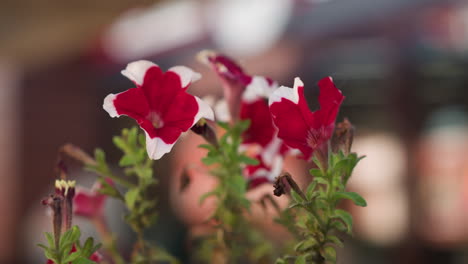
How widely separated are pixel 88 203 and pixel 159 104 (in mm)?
180

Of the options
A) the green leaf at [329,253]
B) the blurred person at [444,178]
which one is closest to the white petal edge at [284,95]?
the green leaf at [329,253]

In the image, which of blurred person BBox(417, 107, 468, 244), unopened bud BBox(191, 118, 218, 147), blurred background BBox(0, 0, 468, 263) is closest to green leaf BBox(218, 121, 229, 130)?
unopened bud BBox(191, 118, 218, 147)

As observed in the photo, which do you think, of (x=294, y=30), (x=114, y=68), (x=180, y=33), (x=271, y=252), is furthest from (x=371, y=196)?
(x=271, y=252)

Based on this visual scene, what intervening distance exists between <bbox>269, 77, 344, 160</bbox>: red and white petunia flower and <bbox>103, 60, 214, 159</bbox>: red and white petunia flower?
0.16 ft

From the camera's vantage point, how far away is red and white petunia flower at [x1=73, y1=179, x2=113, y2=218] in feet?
1.73

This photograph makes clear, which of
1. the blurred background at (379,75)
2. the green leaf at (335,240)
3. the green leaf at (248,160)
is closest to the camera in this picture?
the green leaf at (335,240)

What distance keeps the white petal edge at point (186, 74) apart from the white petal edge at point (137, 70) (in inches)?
0.7

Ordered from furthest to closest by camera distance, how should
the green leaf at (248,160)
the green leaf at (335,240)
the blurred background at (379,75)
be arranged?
the blurred background at (379,75) → the green leaf at (248,160) → the green leaf at (335,240)

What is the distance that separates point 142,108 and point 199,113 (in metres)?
0.05

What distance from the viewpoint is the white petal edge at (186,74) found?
1.32ft

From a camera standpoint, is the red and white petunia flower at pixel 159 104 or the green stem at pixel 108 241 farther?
the green stem at pixel 108 241

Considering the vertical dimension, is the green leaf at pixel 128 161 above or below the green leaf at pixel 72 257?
above

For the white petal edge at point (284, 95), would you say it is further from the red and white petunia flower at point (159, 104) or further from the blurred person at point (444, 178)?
the blurred person at point (444, 178)

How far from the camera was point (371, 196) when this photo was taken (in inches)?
133
